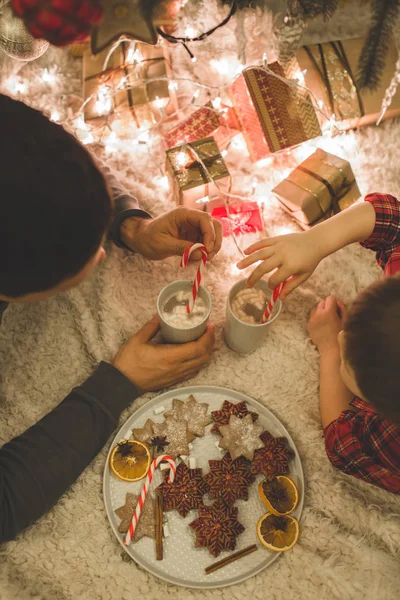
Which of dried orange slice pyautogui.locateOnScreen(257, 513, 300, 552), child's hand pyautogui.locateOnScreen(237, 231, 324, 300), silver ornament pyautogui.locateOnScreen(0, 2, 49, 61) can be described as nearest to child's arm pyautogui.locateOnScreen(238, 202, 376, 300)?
child's hand pyautogui.locateOnScreen(237, 231, 324, 300)

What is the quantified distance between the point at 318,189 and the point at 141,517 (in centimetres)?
92

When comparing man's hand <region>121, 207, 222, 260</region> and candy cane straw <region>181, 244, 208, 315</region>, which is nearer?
candy cane straw <region>181, 244, 208, 315</region>

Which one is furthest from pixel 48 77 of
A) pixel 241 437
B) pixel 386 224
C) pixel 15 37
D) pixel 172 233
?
pixel 241 437

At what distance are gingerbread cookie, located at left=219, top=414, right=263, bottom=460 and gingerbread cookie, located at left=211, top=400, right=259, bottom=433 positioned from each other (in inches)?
0.5

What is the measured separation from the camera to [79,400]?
1059mm

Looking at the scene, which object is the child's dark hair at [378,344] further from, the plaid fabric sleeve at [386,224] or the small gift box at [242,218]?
the small gift box at [242,218]

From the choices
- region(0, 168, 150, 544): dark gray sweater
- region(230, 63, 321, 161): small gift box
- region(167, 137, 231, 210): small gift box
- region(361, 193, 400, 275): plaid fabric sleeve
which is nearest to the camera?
region(0, 168, 150, 544): dark gray sweater

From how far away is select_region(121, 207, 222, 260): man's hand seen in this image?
3.62ft

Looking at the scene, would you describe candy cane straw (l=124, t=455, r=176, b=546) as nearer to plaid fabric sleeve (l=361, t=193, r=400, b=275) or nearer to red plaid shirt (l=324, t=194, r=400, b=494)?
red plaid shirt (l=324, t=194, r=400, b=494)

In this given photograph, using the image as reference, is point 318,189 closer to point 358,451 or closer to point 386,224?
point 386,224

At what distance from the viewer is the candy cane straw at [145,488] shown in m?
0.95

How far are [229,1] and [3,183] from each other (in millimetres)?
907

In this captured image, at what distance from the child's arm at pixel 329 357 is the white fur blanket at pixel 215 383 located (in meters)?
0.03

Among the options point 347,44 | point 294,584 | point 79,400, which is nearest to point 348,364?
point 294,584
